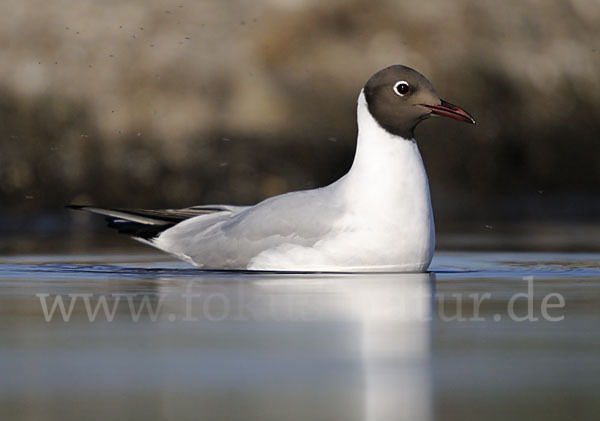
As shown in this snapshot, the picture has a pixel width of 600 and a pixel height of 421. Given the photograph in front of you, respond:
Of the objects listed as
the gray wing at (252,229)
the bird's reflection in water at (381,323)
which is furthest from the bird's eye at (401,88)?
the bird's reflection in water at (381,323)

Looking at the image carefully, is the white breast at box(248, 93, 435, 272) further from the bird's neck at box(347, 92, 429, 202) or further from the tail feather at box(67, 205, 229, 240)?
the tail feather at box(67, 205, 229, 240)

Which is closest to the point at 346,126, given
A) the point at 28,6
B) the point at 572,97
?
the point at 572,97

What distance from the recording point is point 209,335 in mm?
5348

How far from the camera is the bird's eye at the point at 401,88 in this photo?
8031mm

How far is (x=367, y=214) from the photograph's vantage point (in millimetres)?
7574

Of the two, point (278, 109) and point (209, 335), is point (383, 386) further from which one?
point (278, 109)

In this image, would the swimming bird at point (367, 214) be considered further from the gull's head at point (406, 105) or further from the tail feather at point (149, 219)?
the tail feather at point (149, 219)

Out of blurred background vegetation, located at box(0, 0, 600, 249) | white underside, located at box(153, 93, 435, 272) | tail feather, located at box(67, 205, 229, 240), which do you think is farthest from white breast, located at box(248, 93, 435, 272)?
blurred background vegetation, located at box(0, 0, 600, 249)

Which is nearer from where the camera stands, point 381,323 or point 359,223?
point 381,323

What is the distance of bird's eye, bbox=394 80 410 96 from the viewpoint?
26.3 ft

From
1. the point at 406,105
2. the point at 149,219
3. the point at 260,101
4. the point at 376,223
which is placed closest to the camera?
the point at 376,223

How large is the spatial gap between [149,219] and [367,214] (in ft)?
6.35

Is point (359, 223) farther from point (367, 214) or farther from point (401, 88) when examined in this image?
point (401, 88)

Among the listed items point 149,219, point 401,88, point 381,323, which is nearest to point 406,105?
point 401,88
